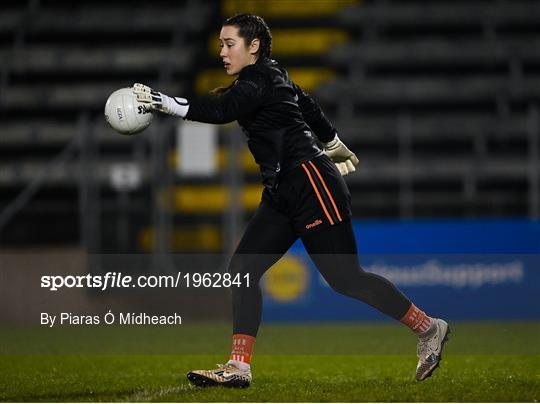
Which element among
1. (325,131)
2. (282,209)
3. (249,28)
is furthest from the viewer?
(325,131)

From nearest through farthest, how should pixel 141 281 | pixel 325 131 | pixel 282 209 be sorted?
pixel 282 209
pixel 325 131
pixel 141 281

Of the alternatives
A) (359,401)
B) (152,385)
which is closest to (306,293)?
(152,385)

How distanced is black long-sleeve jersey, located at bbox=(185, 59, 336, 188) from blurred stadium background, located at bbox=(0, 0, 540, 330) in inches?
177

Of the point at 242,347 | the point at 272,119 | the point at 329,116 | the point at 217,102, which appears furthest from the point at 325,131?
the point at 329,116

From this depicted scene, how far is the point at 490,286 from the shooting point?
8891 millimetres

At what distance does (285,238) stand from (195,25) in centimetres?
1033

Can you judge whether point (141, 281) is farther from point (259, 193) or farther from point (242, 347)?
point (259, 193)

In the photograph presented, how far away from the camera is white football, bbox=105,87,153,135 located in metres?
4.16

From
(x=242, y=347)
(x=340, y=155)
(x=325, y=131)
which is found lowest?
(x=242, y=347)

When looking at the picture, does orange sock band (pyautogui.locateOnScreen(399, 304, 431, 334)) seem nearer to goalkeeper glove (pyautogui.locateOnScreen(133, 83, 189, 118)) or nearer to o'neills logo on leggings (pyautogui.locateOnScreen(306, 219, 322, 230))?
o'neills logo on leggings (pyautogui.locateOnScreen(306, 219, 322, 230))

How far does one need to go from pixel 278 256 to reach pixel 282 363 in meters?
1.49

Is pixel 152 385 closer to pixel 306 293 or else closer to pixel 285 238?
pixel 285 238

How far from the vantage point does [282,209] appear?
447 cm

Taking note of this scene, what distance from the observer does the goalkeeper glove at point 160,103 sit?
13.4 feet
